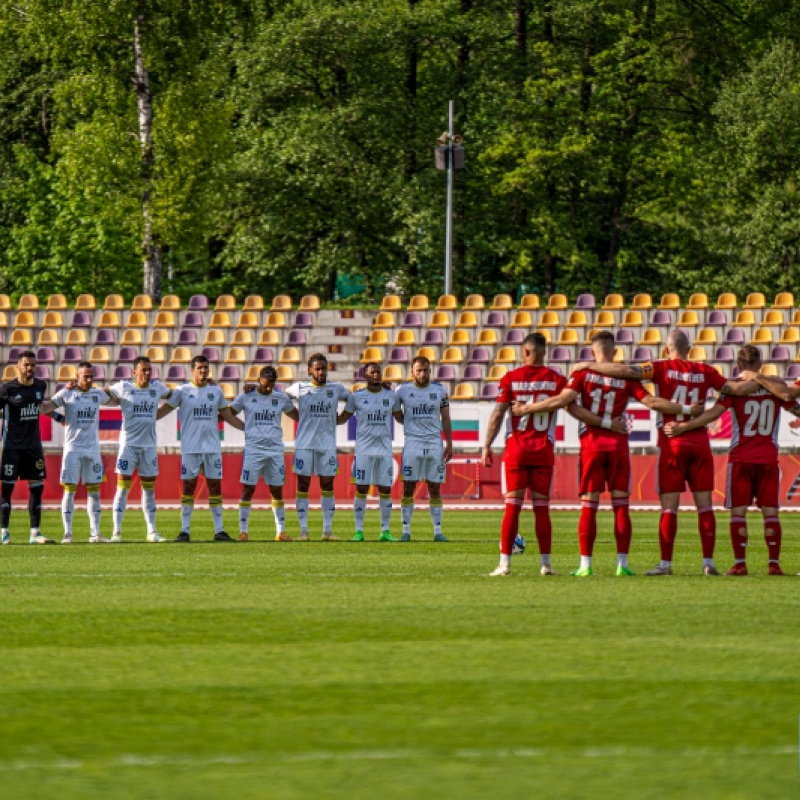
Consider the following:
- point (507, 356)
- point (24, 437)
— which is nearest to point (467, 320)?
point (507, 356)

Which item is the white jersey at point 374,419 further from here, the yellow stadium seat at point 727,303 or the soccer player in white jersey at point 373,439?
the yellow stadium seat at point 727,303

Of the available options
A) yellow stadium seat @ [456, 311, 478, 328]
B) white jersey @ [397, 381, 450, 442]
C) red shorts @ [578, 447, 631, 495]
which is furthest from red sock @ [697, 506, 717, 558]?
yellow stadium seat @ [456, 311, 478, 328]

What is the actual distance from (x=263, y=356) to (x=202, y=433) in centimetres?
1580

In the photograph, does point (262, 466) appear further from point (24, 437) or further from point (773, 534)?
point (773, 534)

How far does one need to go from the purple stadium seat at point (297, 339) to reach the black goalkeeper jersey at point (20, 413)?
17772 mm

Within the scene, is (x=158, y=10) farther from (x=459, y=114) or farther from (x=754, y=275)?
(x=754, y=275)

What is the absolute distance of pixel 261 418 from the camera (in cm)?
2081

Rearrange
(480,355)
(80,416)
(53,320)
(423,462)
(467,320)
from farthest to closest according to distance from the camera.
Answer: (53,320) < (467,320) < (480,355) < (423,462) < (80,416)

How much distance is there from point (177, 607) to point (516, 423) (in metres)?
3.49

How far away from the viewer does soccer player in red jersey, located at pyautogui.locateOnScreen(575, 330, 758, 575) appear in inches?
536

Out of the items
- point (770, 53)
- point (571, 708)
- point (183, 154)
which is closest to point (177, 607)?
point (571, 708)

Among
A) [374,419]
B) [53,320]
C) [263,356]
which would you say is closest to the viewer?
[374,419]

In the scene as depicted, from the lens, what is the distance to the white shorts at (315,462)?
20984 millimetres

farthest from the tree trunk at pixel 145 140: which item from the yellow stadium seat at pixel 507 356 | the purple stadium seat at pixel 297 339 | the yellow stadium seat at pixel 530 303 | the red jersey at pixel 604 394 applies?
the red jersey at pixel 604 394
